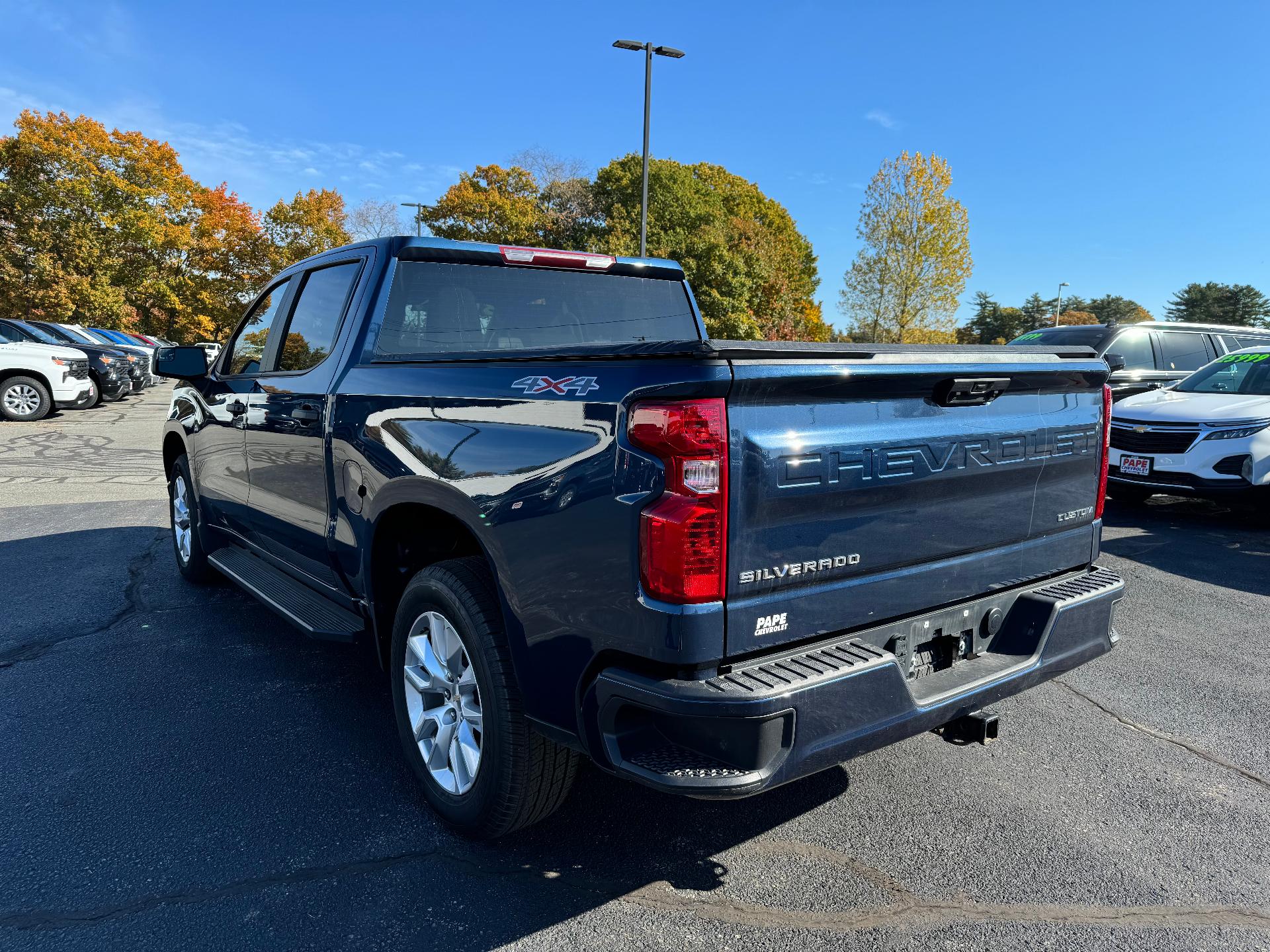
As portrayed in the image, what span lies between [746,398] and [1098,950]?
5.80ft

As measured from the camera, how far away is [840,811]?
9.68 feet

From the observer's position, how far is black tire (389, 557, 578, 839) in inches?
96.5

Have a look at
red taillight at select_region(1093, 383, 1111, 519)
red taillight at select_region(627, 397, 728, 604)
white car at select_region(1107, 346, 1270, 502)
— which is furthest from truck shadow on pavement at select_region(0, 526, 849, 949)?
white car at select_region(1107, 346, 1270, 502)

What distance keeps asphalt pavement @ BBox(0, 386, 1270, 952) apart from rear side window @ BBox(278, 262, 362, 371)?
154 centimetres

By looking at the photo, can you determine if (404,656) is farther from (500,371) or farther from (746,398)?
(746,398)

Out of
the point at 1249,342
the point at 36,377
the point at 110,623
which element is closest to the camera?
the point at 110,623

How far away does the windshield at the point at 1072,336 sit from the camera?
11766mm

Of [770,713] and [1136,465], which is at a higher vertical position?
[770,713]

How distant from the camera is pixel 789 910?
7.92ft

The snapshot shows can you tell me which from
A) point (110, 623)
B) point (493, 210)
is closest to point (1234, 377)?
point (110, 623)

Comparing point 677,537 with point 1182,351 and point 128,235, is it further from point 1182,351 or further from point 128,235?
point 128,235

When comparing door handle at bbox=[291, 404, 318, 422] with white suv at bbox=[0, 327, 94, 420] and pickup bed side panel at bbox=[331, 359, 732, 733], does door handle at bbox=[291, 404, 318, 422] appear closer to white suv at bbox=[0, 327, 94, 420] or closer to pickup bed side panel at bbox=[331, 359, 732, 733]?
pickup bed side panel at bbox=[331, 359, 732, 733]

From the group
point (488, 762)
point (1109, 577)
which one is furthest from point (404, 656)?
point (1109, 577)

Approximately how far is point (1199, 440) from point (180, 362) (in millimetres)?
8249
